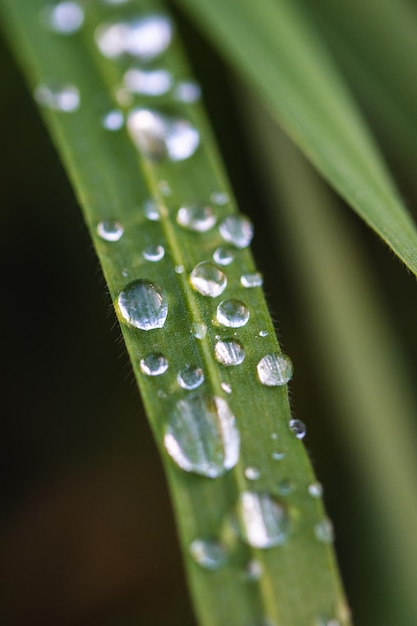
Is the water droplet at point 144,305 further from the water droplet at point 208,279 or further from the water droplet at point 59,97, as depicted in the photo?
the water droplet at point 59,97

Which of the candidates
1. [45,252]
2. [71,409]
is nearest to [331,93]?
[45,252]

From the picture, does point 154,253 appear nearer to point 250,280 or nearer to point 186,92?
point 250,280

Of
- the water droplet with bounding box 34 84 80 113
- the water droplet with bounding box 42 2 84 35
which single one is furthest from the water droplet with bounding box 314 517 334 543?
the water droplet with bounding box 42 2 84 35

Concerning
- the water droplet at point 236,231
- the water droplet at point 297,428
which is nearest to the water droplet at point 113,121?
the water droplet at point 236,231

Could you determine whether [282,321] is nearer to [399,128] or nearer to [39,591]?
[399,128]

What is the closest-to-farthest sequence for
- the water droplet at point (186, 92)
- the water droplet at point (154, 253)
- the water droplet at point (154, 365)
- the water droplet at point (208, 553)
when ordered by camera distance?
the water droplet at point (208, 553) → the water droplet at point (154, 365) → the water droplet at point (154, 253) → the water droplet at point (186, 92)

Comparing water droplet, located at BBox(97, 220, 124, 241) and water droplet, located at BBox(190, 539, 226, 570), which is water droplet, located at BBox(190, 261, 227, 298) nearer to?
water droplet, located at BBox(97, 220, 124, 241)

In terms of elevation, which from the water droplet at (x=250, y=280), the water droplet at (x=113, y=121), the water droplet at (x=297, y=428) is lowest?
the water droplet at (x=297, y=428)
